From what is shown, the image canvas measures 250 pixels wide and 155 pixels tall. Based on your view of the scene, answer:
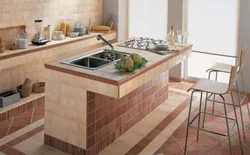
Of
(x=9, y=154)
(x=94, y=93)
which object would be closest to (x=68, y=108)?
(x=94, y=93)

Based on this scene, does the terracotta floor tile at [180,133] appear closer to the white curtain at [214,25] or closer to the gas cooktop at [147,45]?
the gas cooktop at [147,45]

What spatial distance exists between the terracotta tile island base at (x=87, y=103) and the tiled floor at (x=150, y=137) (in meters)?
0.18

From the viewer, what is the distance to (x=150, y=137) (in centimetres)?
471

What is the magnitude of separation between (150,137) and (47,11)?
9.89 ft

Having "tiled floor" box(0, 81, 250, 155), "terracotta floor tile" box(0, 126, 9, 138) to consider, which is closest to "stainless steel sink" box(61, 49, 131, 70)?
"tiled floor" box(0, 81, 250, 155)

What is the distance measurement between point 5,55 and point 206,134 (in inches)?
120

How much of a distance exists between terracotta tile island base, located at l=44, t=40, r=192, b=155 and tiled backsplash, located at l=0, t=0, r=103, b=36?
1749mm

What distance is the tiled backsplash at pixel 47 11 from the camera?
552 centimetres

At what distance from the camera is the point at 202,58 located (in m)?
6.95

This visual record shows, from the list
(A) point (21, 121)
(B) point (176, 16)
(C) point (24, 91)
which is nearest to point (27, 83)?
(C) point (24, 91)

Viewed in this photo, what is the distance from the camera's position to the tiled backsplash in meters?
5.52

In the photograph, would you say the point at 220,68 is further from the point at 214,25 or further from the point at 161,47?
the point at 214,25

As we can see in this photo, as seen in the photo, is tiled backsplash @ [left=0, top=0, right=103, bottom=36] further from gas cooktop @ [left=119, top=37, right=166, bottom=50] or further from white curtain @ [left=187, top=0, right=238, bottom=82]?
white curtain @ [left=187, top=0, right=238, bottom=82]

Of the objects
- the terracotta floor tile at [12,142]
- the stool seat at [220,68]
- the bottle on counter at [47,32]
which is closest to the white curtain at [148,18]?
the bottle on counter at [47,32]
